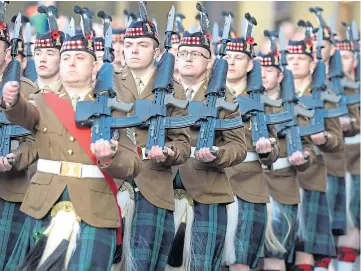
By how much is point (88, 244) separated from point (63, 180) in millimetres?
452

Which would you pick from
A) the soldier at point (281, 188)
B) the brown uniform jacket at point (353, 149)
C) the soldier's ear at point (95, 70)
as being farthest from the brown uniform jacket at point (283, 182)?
the soldier's ear at point (95, 70)

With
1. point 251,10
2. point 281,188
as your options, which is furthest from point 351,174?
point 251,10

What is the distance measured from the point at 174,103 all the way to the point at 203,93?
678 millimetres

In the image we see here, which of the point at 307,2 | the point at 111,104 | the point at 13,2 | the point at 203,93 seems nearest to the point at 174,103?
the point at 203,93

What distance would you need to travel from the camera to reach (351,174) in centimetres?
1619

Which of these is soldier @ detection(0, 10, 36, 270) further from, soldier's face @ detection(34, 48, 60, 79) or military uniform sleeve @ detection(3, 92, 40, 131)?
military uniform sleeve @ detection(3, 92, 40, 131)

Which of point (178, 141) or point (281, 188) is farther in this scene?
point (281, 188)

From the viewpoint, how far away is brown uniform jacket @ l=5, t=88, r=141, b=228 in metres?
9.41

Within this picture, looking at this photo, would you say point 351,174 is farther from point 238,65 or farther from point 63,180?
point 63,180

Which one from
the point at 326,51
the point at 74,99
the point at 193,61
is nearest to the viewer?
the point at 74,99

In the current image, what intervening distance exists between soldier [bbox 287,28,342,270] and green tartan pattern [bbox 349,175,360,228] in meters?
1.51

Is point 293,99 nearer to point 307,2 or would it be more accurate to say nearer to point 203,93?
point 203,93

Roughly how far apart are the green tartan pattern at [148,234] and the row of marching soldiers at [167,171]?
0.4 inches

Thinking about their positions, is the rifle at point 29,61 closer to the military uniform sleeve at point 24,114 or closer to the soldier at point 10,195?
the soldier at point 10,195
